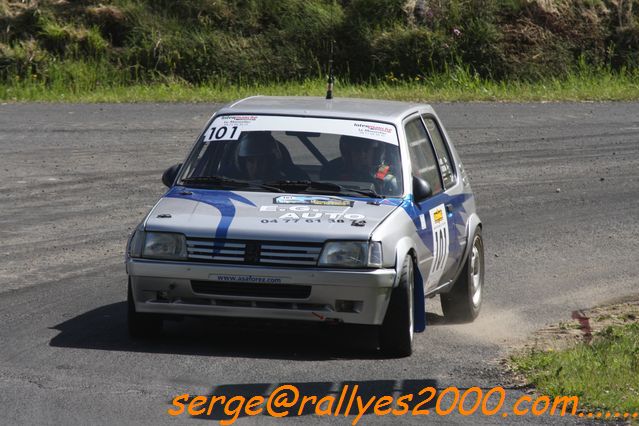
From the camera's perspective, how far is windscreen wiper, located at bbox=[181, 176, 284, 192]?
342 inches

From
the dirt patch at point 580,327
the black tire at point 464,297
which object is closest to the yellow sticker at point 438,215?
the black tire at point 464,297

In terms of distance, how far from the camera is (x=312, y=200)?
8438mm

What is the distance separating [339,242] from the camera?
7855 millimetres

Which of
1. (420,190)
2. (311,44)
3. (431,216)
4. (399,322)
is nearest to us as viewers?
(399,322)

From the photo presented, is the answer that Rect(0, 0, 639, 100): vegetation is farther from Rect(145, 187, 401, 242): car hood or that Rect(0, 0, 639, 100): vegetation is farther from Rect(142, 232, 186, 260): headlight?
Rect(142, 232, 186, 260): headlight

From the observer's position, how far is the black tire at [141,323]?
8188 millimetres

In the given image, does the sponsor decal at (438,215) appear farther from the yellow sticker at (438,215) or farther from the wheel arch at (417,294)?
the wheel arch at (417,294)

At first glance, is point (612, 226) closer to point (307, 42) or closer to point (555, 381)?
point (555, 381)

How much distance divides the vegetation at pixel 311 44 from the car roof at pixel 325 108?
15.2m

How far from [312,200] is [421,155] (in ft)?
4.34

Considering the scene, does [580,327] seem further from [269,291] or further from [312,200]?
[269,291]

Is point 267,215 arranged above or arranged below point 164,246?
above

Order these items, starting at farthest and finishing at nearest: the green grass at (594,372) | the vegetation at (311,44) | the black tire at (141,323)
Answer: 1. the vegetation at (311,44)
2. the black tire at (141,323)
3. the green grass at (594,372)

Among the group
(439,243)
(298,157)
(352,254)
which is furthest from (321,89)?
(352,254)
